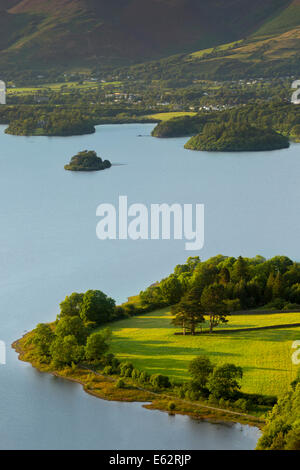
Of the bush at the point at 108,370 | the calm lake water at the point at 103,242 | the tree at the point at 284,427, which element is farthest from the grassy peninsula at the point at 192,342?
the tree at the point at 284,427

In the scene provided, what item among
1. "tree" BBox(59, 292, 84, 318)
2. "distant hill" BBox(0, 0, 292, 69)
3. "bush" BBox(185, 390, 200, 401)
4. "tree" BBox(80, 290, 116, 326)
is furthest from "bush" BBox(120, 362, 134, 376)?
"distant hill" BBox(0, 0, 292, 69)

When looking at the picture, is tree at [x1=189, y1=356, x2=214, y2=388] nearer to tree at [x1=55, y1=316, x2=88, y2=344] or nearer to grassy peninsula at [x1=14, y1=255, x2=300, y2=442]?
grassy peninsula at [x1=14, y1=255, x2=300, y2=442]

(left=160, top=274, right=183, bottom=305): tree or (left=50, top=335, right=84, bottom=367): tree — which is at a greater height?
(left=160, top=274, right=183, bottom=305): tree

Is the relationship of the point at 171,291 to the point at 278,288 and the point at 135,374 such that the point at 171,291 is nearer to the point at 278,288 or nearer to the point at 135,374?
the point at 278,288

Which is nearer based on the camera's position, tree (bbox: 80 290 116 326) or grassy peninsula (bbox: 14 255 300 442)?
grassy peninsula (bbox: 14 255 300 442)

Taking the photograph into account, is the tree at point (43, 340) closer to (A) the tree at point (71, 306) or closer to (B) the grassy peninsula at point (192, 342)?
(B) the grassy peninsula at point (192, 342)

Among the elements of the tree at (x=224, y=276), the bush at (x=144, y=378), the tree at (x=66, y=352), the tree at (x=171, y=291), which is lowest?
the bush at (x=144, y=378)

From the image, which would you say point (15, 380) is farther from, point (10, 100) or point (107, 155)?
A: point (10, 100)
